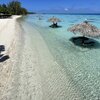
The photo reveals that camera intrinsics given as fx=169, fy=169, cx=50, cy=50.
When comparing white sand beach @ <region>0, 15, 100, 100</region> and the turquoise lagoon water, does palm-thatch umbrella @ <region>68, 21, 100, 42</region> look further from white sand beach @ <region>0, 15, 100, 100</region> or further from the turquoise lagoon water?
white sand beach @ <region>0, 15, 100, 100</region>

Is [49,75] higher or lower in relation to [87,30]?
lower

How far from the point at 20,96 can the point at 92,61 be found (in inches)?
198

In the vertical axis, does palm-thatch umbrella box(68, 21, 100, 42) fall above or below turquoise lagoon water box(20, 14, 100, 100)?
above

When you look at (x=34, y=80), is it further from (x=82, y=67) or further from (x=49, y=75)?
(x=82, y=67)

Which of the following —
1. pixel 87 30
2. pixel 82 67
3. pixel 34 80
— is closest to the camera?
pixel 34 80

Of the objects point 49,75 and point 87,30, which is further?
point 87,30

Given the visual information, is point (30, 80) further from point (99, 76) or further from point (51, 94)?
point (99, 76)

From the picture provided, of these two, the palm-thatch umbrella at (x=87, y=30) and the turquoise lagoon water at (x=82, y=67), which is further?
the palm-thatch umbrella at (x=87, y=30)

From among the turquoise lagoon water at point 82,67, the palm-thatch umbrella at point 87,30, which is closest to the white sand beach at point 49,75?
the turquoise lagoon water at point 82,67

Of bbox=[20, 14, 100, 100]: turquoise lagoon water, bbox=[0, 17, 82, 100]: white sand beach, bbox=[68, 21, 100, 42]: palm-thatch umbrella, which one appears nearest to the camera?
bbox=[0, 17, 82, 100]: white sand beach

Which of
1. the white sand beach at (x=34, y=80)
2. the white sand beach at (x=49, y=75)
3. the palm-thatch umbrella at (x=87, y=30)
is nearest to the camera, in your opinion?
the white sand beach at (x=34, y=80)

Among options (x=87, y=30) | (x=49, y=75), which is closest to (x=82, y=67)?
(x=49, y=75)

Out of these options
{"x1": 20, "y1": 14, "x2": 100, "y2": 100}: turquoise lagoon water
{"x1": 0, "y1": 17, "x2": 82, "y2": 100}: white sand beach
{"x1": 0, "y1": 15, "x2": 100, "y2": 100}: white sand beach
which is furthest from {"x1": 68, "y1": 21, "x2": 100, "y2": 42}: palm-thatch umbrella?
{"x1": 0, "y1": 17, "x2": 82, "y2": 100}: white sand beach

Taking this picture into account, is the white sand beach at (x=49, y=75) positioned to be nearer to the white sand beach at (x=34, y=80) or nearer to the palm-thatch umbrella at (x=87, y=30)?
the white sand beach at (x=34, y=80)
